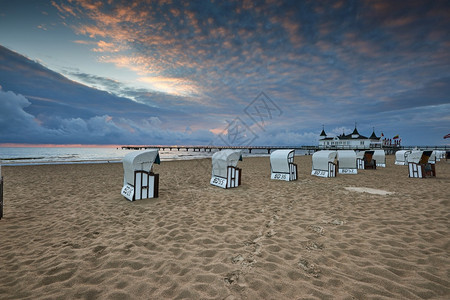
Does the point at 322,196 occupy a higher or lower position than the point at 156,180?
lower

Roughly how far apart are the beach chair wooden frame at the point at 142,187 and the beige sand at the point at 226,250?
0.39 meters

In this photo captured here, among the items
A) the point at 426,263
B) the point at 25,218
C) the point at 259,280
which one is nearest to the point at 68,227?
the point at 25,218

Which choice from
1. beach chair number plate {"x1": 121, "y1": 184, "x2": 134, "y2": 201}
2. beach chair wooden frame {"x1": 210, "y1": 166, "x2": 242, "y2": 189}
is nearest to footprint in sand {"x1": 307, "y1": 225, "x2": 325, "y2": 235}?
beach chair wooden frame {"x1": 210, "y1": 166, "x2": 242, "y2": 189}

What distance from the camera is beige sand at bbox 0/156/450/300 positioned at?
2764 millimetres

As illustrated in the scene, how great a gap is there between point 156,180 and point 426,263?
7.35 meters

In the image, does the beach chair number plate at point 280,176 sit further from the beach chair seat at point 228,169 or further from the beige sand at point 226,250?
the beige sand at point 226,250

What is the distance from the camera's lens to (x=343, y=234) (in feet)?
14.6

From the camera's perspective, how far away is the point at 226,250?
3.78 m

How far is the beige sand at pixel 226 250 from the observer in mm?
2764

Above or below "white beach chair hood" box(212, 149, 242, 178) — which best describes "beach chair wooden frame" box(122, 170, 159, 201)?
below

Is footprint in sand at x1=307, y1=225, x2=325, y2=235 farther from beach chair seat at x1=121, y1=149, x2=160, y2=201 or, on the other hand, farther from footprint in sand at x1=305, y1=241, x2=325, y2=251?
beach chair seat at x1=121, y1=149, x2=160, y2=201

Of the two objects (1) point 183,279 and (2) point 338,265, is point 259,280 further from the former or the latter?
Result: (2) point 338,265

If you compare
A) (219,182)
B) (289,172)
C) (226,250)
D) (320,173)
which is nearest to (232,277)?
(226,250)

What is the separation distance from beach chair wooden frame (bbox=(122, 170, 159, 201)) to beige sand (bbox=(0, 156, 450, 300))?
1.29 feet
